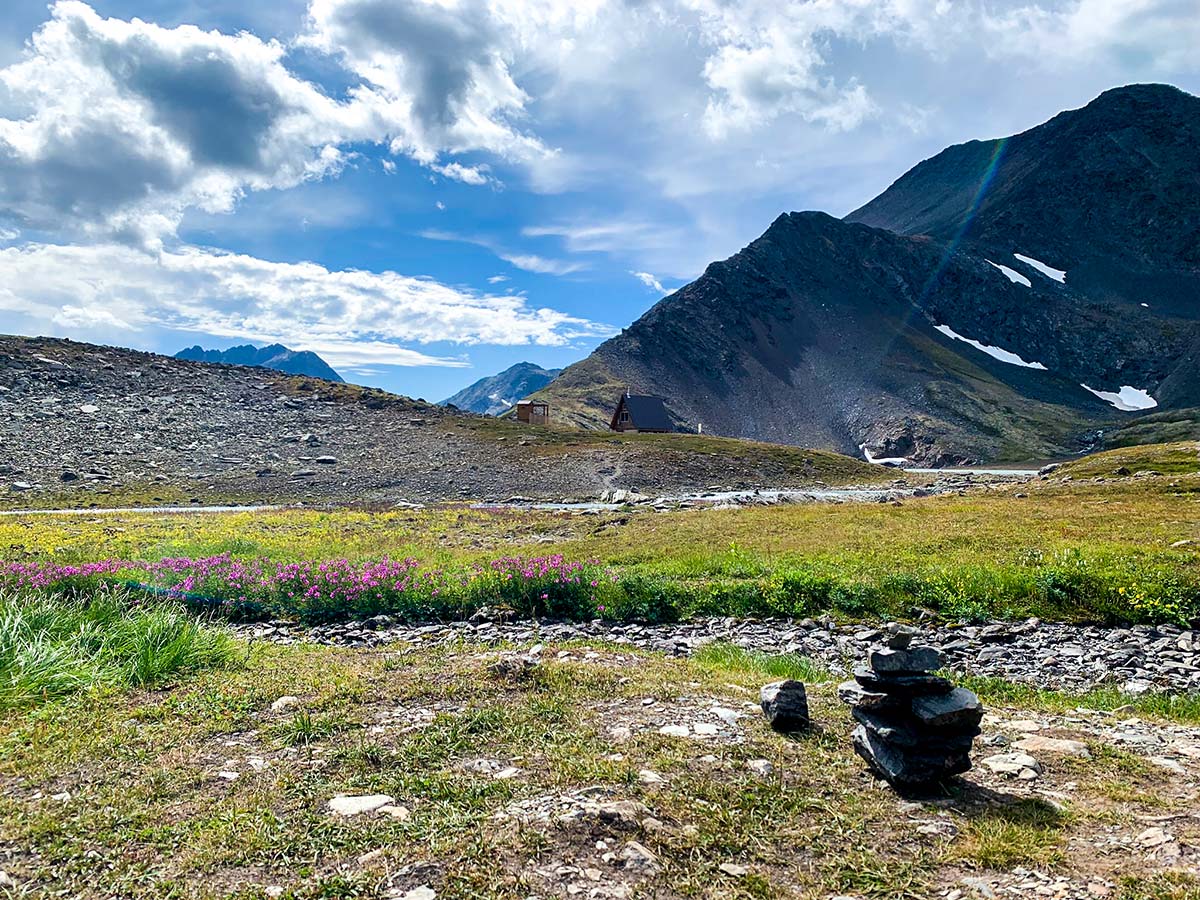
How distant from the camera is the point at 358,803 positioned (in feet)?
19.5

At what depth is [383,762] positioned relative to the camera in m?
6.83

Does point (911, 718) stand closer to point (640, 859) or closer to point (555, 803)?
point (640, 859)

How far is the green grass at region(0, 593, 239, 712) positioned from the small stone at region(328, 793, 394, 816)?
5352mm

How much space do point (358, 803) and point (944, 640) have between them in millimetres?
12695

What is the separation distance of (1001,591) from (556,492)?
48308 millimetres

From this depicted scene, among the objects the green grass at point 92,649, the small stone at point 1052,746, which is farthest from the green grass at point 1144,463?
the green grass at point 92,649

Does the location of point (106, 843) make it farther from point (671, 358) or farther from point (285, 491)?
point (671, 358)

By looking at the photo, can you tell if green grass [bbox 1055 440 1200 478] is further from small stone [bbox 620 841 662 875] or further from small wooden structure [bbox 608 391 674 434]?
small wooden structure [bbox 608 391 674 434]

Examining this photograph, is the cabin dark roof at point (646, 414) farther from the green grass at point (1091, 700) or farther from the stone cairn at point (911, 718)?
the stone cairn at point (911, 718)

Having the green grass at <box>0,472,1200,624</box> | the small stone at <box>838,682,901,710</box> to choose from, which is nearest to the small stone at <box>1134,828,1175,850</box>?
the small stone at <box>838,682,901,710</box>

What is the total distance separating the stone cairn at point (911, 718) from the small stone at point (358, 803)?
5.02 meters

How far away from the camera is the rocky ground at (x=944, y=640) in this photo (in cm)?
1190

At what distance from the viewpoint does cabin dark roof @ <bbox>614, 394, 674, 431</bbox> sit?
409ft

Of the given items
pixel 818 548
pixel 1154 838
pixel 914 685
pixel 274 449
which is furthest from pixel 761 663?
pixel 274 449
